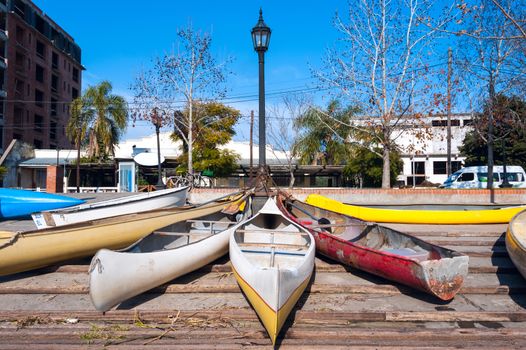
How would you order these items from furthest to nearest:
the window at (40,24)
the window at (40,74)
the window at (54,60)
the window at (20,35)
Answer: the window at (54,60)
the window at (40,74)
the window at (40,24)
the window at (20,35)

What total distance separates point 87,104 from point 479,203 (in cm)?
3025

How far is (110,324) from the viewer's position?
4629 millimetres

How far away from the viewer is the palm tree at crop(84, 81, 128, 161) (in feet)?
109

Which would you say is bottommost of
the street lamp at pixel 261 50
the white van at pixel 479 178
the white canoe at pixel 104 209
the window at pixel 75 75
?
the white canoe at pixel 104 209

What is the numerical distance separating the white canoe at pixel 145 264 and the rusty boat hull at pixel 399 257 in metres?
1.87

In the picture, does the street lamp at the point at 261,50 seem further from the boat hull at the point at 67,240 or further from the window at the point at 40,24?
the window at the point at 40,24

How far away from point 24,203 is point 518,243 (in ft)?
38.2

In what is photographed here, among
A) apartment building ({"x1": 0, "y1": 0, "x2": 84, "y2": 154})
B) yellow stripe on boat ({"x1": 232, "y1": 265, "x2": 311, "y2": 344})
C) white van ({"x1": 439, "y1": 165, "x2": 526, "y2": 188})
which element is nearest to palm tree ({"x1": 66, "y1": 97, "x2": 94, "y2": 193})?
apartment building ({"x1": 0, "y1": 0, "x2": 84, "y2": 154})

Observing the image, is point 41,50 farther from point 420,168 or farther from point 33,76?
point 420,168

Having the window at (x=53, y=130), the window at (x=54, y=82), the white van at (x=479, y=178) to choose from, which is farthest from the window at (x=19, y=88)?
the white van at (x=479, y=178)

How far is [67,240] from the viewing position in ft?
19.3

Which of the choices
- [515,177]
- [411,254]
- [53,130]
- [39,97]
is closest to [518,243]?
[411,254]

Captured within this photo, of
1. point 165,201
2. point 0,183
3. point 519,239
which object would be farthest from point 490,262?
point 0,183

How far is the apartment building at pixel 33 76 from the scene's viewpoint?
37344 millimetres
